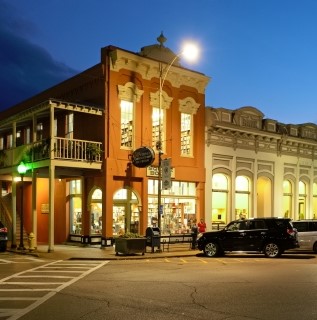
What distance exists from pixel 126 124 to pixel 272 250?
936 centimetres

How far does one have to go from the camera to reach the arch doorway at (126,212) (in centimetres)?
2528

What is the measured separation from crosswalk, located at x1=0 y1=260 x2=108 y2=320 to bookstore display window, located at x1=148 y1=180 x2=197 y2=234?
7865 mm

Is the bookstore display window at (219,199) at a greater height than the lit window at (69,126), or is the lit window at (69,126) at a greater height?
the lit window at (69,126)

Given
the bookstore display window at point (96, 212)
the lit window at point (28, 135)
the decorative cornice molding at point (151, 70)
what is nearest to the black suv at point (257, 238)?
the bookstore display window at point (96, 212)

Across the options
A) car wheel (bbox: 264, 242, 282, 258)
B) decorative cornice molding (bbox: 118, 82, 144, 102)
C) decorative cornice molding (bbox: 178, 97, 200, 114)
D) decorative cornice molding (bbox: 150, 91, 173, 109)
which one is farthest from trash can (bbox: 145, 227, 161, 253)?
decorative cornice molding (bbox: 178, 97, 200, 114)

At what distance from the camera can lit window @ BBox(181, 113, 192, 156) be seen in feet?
91.8

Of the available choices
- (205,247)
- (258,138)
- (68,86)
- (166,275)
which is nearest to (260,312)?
(166,275)

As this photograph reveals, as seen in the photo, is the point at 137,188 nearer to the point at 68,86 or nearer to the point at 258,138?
the point at 68,86

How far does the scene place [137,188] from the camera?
2567cm

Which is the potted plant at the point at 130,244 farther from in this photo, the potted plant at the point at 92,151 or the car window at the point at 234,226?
the potted plant at the point at 92,151

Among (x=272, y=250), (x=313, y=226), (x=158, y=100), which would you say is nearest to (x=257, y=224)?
(x=272, y=250)

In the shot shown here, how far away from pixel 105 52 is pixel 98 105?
257 cm

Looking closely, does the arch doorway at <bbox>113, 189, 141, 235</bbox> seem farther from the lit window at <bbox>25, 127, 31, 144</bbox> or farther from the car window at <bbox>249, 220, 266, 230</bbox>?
the lit window at <bbox>25, 127, 31, 144</bbox>

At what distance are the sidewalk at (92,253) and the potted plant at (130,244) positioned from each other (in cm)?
23
